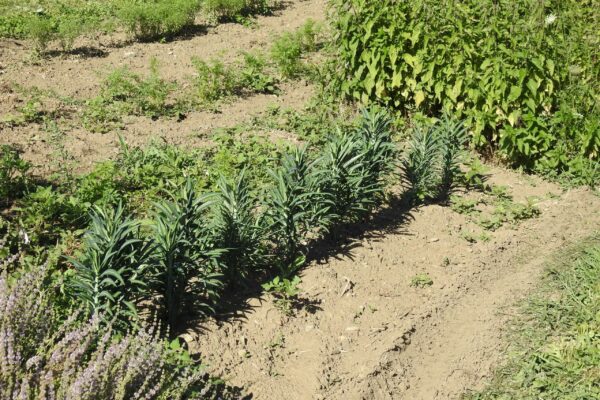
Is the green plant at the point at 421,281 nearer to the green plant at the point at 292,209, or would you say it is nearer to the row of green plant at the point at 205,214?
the row of green plant at the point at 205,214

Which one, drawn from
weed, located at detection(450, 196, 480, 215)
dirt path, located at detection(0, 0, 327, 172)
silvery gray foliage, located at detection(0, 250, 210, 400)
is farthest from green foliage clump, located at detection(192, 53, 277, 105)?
silvery gray foliage, located at detection(0, 250, 210, 400)

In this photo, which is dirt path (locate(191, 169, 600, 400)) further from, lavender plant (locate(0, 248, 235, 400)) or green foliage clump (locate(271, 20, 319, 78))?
green foliage clump (locate(271, 20, 319, 78))

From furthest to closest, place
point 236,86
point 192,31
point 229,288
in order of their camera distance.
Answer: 1. point 192,31
2. point 236,86
3. point 229,288

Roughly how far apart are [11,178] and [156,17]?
4.73m

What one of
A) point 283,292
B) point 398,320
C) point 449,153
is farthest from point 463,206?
point 283,292

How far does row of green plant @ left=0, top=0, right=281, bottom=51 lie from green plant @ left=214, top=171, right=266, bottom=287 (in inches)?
208

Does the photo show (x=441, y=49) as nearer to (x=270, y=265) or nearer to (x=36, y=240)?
(x=270, y=265)

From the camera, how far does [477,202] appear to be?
6.81 meters

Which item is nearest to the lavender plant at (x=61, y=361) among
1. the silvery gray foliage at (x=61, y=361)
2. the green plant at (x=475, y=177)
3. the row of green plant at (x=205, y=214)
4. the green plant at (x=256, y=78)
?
the silvery gray foliage at (x=61, y=361)

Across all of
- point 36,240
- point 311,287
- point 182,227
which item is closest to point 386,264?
point 311,287

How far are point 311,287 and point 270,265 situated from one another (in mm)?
372

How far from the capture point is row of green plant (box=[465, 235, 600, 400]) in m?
4.73

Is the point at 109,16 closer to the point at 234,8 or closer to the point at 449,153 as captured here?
the point at 234,8

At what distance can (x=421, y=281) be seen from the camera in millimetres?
5695
